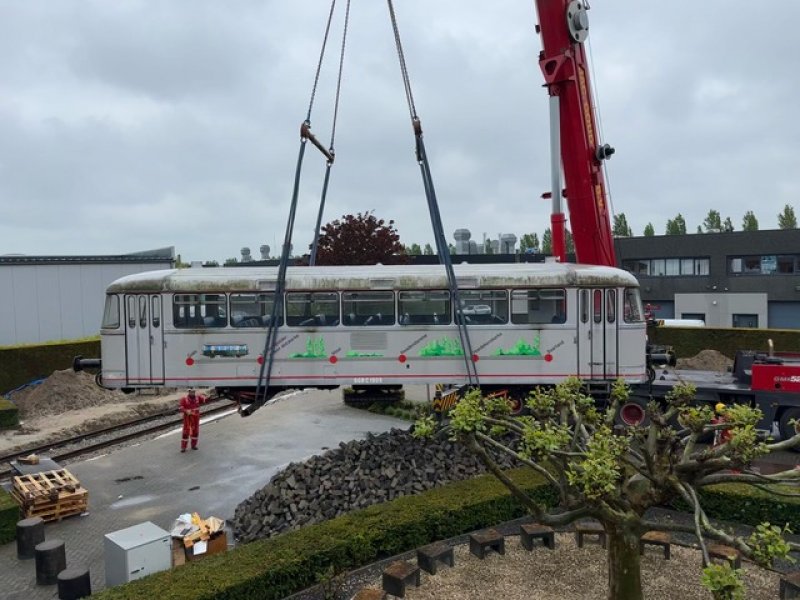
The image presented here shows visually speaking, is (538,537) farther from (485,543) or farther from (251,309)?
(251,309)

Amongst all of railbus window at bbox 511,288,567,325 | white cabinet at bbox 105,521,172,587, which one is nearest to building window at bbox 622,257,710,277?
railbus window at bbox 511,288,567,325

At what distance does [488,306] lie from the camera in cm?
1484

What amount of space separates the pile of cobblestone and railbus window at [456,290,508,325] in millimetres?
3133

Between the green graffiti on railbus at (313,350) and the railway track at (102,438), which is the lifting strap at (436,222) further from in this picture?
the railway track at (102,438)

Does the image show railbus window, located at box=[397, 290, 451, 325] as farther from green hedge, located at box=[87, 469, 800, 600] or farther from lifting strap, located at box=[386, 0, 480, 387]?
green hedge, located at box=[87, 469, 800, 600]

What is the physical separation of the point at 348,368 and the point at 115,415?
11.1 m

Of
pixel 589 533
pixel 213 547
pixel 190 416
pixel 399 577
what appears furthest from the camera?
pixel 190 416

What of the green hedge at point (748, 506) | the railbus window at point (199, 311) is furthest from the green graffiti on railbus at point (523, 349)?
the railbus window at point (199, 311)

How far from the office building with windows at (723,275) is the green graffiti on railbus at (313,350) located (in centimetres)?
2586

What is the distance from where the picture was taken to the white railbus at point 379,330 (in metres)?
14.8

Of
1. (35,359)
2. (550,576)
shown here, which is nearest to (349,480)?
(550,576)

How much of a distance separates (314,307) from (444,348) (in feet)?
11.1

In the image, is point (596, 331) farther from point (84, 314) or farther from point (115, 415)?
point (84, 314)

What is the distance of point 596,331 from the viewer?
581 inches
